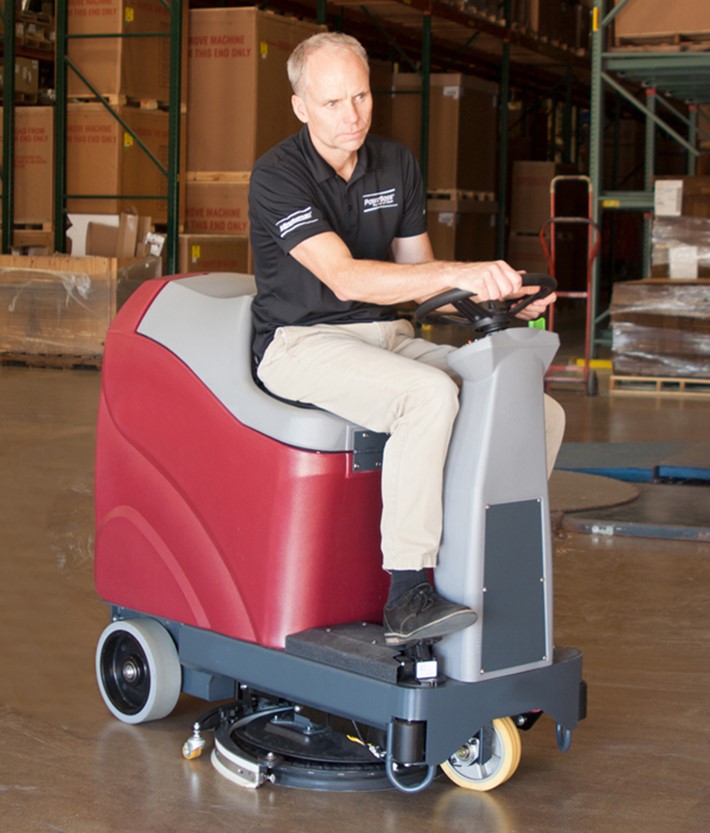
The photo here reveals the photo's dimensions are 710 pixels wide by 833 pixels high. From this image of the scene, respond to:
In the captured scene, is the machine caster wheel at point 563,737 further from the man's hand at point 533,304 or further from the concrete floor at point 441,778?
the man's hand at point 533,304

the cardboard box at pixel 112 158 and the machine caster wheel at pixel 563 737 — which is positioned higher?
the cardboard box at pixel 112 158

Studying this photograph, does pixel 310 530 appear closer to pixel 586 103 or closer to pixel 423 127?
pixel 423 127

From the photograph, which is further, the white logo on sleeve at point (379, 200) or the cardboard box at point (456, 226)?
the cardboard box at point (456, 226)

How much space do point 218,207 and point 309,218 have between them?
9.22 metres

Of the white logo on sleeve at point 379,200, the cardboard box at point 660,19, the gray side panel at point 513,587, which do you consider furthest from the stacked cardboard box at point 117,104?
the gray side panel at point 513,587

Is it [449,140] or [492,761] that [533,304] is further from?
[449,140]

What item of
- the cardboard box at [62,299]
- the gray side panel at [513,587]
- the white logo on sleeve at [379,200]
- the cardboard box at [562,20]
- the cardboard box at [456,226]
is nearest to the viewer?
the gray side panel at [513,587]

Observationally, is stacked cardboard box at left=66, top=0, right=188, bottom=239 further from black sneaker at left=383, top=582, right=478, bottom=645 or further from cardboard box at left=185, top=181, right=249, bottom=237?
black sneaker at left=383, top=582, right=478, bottom=645

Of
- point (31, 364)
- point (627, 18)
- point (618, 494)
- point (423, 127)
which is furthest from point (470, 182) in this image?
point (618, 494)

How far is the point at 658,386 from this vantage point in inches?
388

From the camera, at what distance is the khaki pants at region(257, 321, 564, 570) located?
2.65 m

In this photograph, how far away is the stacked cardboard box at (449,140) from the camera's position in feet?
49.3

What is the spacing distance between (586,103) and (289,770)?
21.1m

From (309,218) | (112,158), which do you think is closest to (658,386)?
(112,158)
